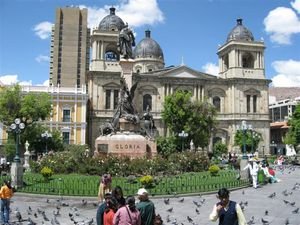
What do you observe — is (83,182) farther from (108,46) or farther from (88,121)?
(108,46)

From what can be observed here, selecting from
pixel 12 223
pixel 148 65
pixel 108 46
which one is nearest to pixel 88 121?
pixel 108 46

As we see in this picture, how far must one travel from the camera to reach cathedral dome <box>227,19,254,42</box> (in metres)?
63.1

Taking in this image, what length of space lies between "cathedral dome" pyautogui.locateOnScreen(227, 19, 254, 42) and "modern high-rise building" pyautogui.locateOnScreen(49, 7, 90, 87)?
114ft

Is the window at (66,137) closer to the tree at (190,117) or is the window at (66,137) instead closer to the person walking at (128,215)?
the tree at (190,117)

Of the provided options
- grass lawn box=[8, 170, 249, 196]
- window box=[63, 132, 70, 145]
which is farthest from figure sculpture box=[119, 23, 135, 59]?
window box=[63, 132, 70, 145]

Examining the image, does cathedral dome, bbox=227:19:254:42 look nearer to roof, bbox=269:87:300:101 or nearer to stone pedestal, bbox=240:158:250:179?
roof, bbox=269:87:300:101

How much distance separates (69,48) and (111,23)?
26913mm

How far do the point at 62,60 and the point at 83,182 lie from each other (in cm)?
7125

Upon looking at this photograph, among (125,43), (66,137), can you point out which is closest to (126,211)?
(125,43)

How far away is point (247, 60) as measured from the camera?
6419cm

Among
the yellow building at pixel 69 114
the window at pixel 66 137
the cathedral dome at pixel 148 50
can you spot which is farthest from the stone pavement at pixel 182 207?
the cathedral dome at pixel 148 50

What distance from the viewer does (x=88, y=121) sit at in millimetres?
56594

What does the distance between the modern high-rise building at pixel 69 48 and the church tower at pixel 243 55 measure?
3460 centimetres

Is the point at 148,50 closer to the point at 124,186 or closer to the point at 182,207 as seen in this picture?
the point at 124,186
